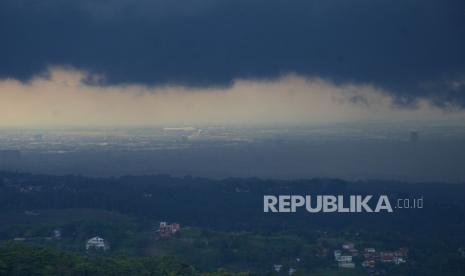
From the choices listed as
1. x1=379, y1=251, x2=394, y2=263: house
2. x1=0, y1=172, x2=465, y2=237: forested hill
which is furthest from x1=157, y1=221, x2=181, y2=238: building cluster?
x1=379, y1=251, x2=394, y2=263: house

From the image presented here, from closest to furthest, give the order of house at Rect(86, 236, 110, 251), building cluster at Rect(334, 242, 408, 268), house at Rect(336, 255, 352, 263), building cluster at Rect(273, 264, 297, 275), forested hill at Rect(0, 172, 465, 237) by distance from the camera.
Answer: building cluster at Rect(273, 264, 297, 275), building cluster at Rect(334, 242, 408, 268), house at Rect(336, 255, 352, 263), house at Rect(86, 236, 110, 251), forested hill at Rect(0, 172, 465, 237)

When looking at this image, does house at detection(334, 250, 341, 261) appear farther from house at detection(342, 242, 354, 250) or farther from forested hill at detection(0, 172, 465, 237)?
forested hill at detection(0, 172, 465, 237)

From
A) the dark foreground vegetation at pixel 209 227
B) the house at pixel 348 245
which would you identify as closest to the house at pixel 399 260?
the dark foreground vegetation at pixel 209 227

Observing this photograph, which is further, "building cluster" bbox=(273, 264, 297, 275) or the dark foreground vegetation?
"building cluster" bbox=(273, 264, 297, 275)

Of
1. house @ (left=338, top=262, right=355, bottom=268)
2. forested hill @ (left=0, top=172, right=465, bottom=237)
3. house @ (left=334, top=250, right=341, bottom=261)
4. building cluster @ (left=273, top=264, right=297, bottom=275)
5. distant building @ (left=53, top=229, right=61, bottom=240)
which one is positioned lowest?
building cluster @ (left=273, top=264, right=297, bottom=275)

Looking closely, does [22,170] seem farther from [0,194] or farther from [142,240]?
[142,240]

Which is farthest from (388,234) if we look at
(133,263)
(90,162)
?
(90,162)

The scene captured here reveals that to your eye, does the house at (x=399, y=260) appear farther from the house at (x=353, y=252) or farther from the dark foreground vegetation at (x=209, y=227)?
the house at (x=353, y=252)
